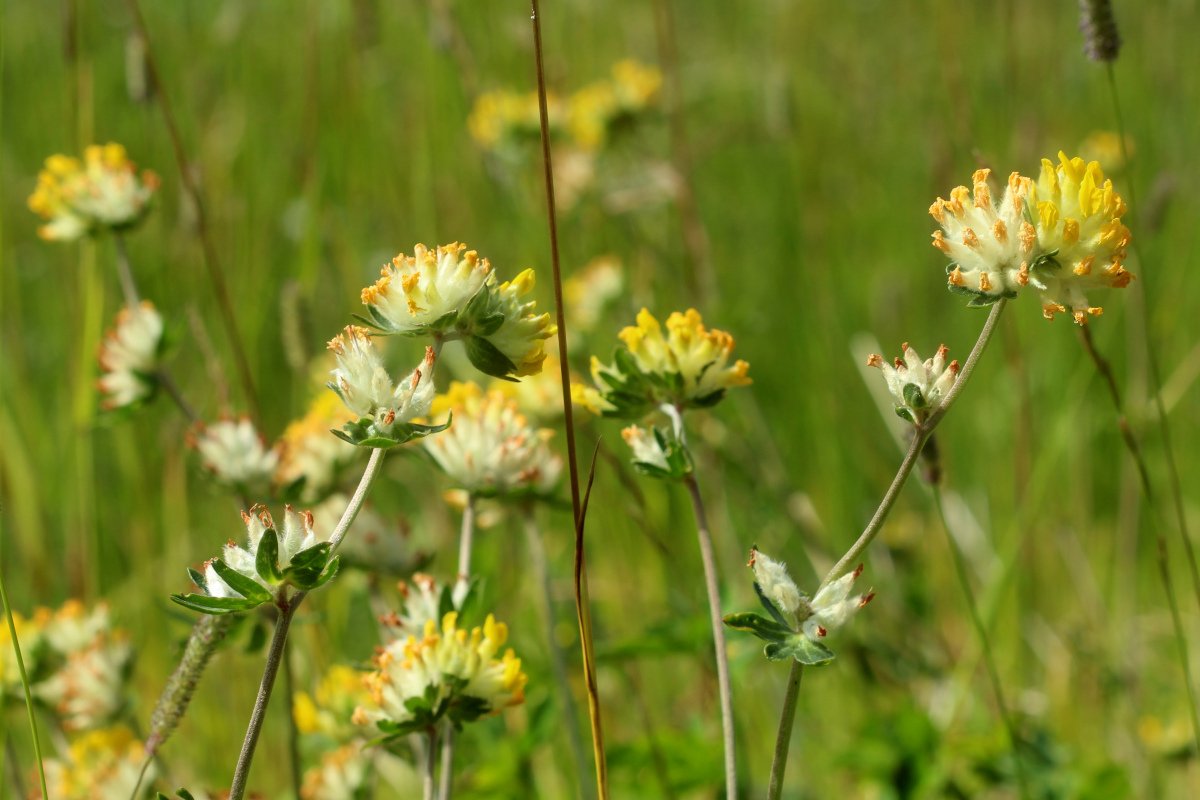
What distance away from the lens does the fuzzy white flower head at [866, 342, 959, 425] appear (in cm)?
114

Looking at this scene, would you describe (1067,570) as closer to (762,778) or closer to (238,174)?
(762,778)

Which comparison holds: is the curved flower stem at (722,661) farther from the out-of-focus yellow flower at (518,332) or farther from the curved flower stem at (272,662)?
the curved flower stem at (272,662)

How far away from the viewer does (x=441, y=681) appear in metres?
1.33

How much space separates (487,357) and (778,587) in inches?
14.7

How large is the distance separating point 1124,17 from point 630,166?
2.56m

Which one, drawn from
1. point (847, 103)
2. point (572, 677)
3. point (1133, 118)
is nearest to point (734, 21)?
point (847, 103)

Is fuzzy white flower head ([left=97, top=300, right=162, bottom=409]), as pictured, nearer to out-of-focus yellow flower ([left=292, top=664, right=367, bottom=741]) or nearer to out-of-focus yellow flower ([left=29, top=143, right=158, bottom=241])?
out-of-focus yellow flower ([left=29, top=143, right=158, bottom=241])

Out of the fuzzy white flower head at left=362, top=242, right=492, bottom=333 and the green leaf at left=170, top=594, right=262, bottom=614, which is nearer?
the green leaf at left=170, top=594, right=262, bottom=614

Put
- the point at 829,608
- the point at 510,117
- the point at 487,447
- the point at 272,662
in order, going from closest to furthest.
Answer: the point at 272,662, the point at 829,608, the point at 487,447, the point at 510,117

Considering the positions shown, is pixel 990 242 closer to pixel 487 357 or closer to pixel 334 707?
pixel 487 357

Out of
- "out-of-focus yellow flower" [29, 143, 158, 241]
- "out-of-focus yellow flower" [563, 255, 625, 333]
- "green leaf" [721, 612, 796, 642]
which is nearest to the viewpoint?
"green leaf" [721, 612, 796, 642]

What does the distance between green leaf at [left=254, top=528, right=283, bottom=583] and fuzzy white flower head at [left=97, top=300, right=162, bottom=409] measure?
0.95 meters

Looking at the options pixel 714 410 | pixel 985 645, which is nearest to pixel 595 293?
pixel 714 410

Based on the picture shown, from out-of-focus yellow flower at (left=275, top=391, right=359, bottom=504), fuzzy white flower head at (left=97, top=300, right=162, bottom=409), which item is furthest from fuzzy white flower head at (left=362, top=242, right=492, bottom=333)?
fuzzy white flower head at (left=97, top=300, right=162, bottom=409)
